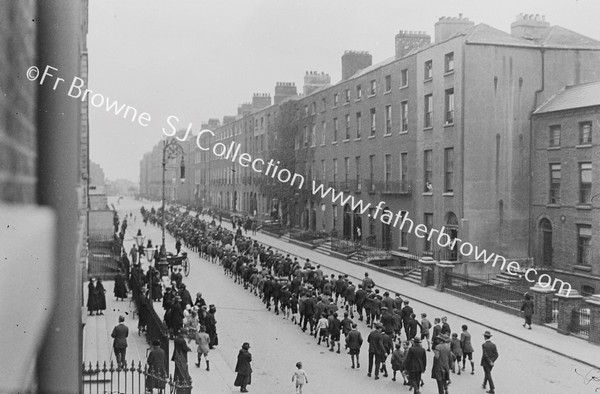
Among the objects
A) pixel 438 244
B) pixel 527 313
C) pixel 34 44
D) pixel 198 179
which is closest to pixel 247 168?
pixel 198 179

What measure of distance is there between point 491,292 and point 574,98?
10.9 meters

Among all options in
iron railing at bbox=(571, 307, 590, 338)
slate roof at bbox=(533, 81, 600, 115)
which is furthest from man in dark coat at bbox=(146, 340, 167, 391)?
slate roof at bbox=(533, 81, 600, 115)

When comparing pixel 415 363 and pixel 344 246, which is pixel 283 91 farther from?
pixel 415 363

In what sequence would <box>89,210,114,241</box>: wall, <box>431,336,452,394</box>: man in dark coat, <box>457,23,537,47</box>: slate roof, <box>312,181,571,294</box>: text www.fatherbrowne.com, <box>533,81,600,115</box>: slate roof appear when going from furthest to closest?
1. <box>89,210,114,241</box>: wall
2. <box>457,23,537,47</box>: slate roof
3. <box>312,181,571,294</box>: text www.fatherbrowne.com
4. <box>533,81,600,115</box>: slate roof
5. <box>431,336,452,394</box>: man in dark coat

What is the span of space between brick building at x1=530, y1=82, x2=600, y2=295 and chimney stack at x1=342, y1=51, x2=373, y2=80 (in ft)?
65.7

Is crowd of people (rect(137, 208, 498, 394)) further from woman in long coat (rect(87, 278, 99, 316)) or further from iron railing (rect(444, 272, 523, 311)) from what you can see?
iron railing (rect(444, 272, 523, 311))

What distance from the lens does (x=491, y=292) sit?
22312mm

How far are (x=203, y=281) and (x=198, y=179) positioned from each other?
72458 millimetres

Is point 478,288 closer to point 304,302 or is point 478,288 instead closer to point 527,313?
point 527,313

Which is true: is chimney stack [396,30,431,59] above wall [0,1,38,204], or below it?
above

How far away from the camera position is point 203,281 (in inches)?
1090

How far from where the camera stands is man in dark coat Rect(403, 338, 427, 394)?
12.2 meters

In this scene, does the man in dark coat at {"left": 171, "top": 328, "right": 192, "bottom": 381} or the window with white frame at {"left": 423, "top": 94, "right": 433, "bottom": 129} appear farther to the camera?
the window with white frame at {"left": 423, "top": 94, "right": 433, "bottom": 129}

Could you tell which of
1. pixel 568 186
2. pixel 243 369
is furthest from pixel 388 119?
pixel 243 369
